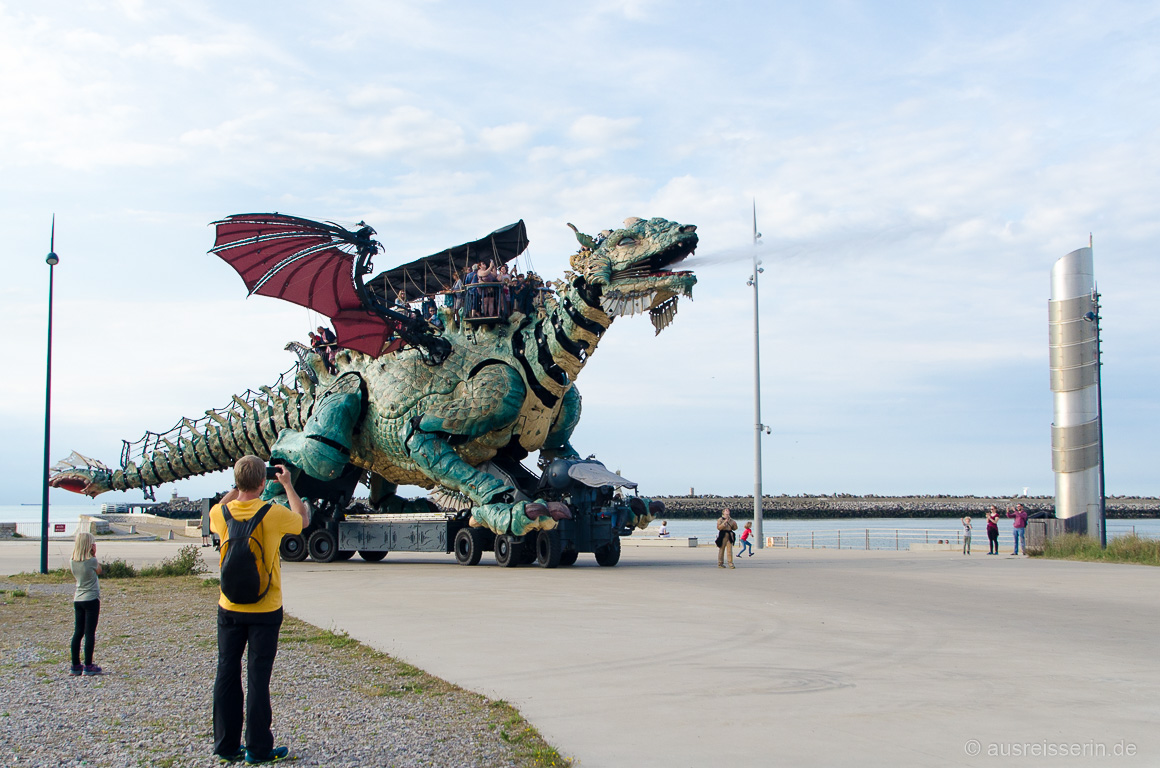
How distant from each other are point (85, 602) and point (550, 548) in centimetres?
925

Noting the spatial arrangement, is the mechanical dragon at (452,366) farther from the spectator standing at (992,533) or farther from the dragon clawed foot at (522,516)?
the spectator standing at (992,533)

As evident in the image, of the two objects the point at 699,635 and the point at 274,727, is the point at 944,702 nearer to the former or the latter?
the point at 699,635

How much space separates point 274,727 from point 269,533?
1.16m

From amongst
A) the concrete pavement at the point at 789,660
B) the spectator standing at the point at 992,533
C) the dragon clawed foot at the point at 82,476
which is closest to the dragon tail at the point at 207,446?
the dragon clawed foot at the point at 82,476

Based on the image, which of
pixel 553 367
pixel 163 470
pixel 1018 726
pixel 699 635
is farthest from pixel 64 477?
pixel 1018 726

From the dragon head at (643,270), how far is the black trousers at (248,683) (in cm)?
1113

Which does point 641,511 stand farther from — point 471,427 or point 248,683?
point 248,683

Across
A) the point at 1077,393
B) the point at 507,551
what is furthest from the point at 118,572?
the point at 1077,393

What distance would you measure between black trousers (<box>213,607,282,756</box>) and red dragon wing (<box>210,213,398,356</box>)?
1202cm

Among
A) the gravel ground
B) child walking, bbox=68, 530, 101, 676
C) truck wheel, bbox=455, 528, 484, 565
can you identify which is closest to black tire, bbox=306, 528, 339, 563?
truck wheel, bbox=455, 528, 484, 565

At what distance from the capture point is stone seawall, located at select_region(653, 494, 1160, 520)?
69.8 meters

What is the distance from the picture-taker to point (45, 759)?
4285 mm

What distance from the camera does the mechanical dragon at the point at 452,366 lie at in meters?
15.3

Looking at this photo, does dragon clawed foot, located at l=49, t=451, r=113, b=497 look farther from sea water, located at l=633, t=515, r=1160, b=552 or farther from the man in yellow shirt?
the man in yellow shirt
